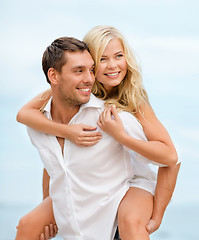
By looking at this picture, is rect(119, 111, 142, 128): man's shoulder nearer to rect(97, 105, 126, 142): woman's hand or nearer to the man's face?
rect(97, 105, 126, 142): woman's hand

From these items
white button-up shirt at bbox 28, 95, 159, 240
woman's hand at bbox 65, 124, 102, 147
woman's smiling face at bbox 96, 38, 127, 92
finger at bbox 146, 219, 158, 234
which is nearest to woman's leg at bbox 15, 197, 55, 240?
white button-up shirt at bbox 28, 95, 159, 240

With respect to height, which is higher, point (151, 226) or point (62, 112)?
point (62, 112)

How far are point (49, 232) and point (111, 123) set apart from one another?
841mm

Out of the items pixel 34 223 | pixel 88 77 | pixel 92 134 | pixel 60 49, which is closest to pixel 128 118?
pixel 92 134

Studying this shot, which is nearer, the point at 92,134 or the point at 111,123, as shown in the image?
the point at 111,123

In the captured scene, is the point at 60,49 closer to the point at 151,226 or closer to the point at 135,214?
the point at 135,214

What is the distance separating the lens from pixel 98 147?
2.55 metres

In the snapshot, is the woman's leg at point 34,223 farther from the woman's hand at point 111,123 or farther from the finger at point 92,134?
the woman's hand at point 111,123

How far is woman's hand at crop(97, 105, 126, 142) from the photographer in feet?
7.84

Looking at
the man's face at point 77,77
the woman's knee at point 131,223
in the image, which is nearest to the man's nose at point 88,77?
the man's face at point 77,77

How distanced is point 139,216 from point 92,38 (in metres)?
1.07

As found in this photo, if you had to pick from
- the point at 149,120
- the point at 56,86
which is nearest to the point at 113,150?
the point at 149,120

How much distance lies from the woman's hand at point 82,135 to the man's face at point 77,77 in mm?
148

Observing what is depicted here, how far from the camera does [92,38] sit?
2674 mm
